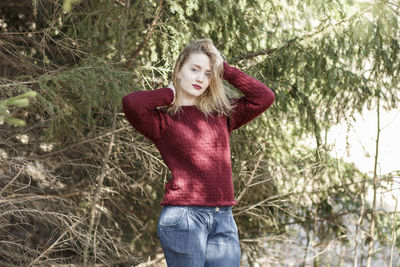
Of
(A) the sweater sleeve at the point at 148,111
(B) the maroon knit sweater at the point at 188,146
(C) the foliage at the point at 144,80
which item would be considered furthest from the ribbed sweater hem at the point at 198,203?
(C) the foliage at the point at 144,80

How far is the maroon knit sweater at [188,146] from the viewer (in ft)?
7.96

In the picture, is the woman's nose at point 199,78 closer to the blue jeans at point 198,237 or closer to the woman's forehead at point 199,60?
the woman's forehead at point 199,60

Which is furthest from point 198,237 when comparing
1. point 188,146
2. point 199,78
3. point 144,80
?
point 144,80

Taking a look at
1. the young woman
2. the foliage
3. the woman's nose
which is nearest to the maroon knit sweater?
the young woman

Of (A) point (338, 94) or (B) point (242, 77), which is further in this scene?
(A) point (338, 94)

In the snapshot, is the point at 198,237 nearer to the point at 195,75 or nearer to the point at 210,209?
the point at 210,209

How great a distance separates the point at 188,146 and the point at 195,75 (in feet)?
1.12

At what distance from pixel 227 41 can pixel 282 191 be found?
181 cm

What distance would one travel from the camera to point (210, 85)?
8.62ft

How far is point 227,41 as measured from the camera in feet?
15.4

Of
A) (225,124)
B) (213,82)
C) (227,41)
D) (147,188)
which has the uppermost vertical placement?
(227,41)

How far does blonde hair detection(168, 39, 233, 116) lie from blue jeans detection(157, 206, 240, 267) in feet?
1.61

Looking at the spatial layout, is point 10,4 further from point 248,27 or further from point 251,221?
point 251,221

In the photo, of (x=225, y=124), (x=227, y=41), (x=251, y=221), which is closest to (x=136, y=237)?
(x=251, y=221)
